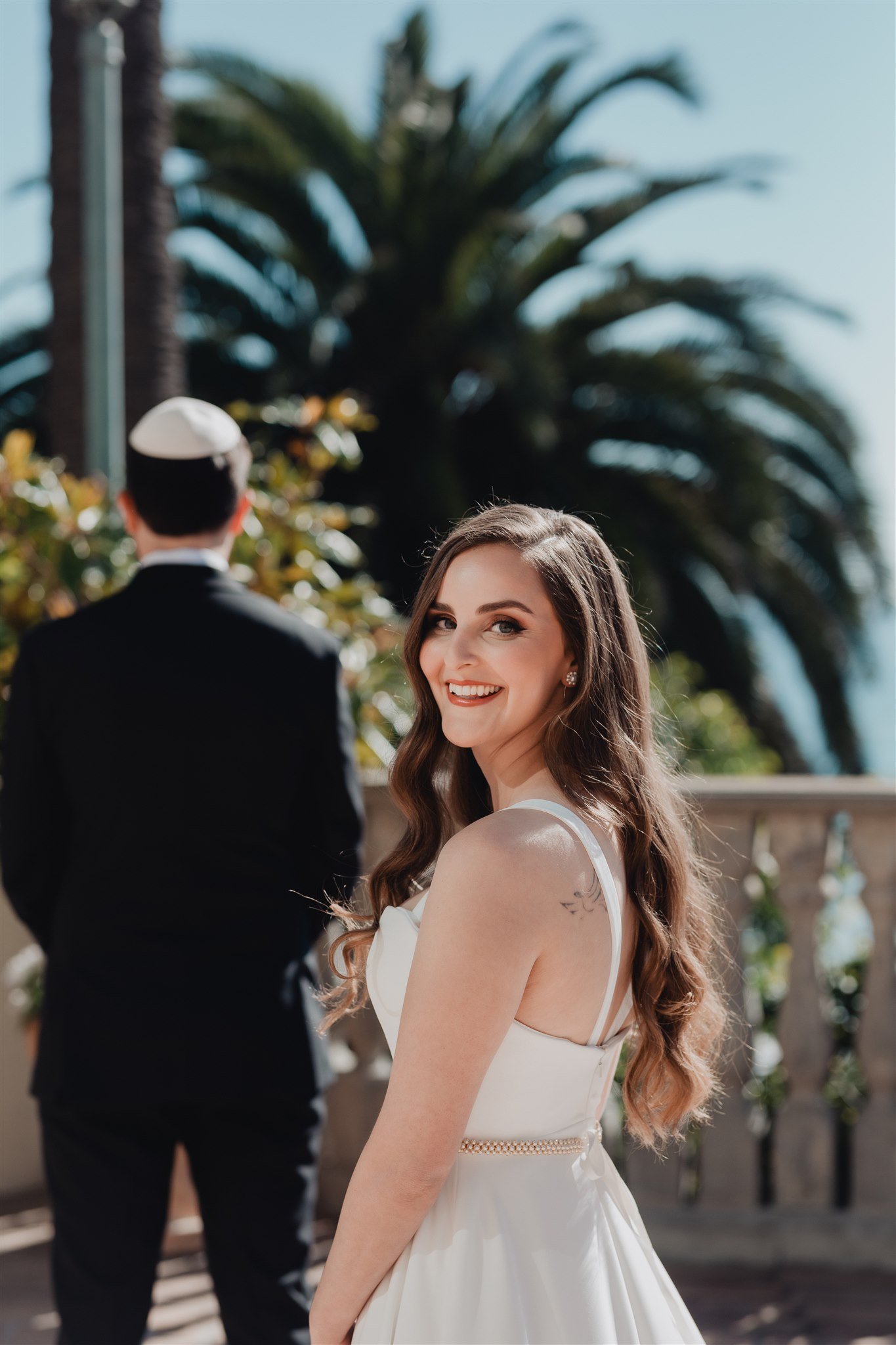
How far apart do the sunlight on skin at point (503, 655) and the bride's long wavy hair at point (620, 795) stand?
0.06 ft

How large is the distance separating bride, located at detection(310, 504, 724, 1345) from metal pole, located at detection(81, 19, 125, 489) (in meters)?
3.35

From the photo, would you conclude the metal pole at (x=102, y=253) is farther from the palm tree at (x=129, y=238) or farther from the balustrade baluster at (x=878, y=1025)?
the balustrade baluster at (x=878, y=1025)

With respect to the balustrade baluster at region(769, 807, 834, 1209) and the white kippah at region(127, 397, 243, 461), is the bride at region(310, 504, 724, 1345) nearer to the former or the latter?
the white kippah at region(127, 397, 243, 461)

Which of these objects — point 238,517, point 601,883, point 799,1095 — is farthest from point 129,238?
point 601,883

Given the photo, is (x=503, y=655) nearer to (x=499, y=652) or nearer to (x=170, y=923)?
(x=499, y=652)

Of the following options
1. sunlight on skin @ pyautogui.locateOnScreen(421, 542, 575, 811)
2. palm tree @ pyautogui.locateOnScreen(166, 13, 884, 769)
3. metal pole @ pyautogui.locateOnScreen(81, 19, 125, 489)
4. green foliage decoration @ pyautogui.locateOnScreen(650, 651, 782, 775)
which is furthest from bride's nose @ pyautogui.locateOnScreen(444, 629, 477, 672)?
palm tree @ pyautogui.locateOnScreen(166, 13, 884, 769)

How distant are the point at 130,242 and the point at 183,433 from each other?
178 inches

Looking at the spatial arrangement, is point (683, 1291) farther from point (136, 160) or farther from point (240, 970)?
point (136, 160)

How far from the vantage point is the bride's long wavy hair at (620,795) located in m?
1.58

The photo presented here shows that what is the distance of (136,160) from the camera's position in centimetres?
665

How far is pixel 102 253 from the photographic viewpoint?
4.93 metres

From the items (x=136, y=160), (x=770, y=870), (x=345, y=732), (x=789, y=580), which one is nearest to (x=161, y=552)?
(x=345, y=732)

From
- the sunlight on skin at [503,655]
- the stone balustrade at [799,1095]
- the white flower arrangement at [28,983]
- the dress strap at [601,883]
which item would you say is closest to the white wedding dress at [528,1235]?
the dress strap at [601,883]

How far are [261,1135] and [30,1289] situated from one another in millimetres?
1719
